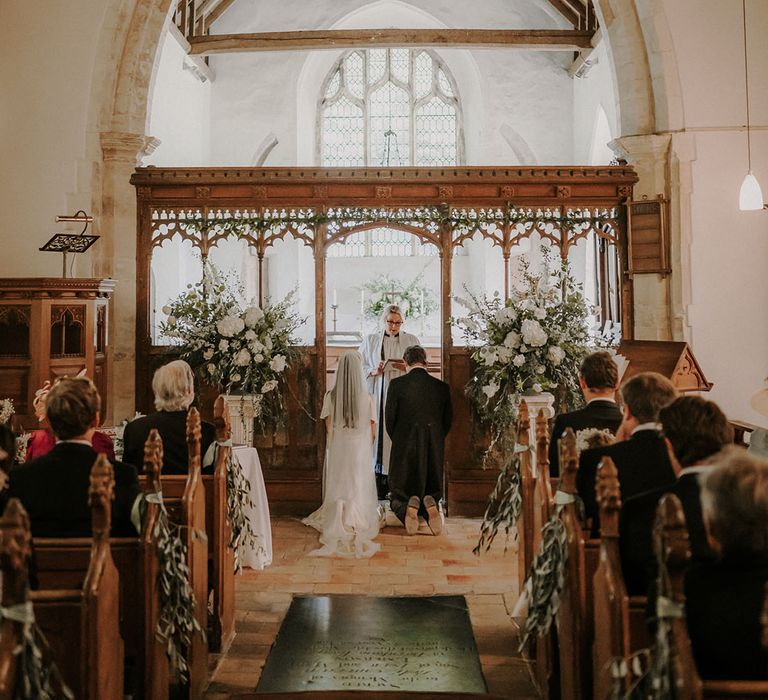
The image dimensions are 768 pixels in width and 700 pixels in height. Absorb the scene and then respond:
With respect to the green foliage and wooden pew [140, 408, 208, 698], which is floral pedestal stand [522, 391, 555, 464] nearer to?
wooden pew [140, 408, 208, 698]

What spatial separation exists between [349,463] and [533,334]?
5.81 feet

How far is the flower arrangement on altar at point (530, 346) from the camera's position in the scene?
253 inches

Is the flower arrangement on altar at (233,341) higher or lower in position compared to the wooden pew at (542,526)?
higher

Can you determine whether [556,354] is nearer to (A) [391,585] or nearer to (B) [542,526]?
(A) [391,585]

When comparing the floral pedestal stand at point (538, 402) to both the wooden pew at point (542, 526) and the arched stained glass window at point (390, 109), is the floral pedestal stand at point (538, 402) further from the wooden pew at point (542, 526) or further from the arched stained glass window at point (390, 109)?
the arched stained glass window at point (390, 109)

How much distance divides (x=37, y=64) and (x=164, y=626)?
241 inches

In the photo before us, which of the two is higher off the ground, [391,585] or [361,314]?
[361,314]

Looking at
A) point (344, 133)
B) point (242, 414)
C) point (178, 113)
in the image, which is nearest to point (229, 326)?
point (242, 414)

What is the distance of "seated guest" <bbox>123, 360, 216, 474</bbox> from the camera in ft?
12.6

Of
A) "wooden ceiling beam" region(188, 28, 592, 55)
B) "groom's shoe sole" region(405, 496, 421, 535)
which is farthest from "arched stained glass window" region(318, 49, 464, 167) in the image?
"groom's shoe sole" region(405, 496, 421, 535)

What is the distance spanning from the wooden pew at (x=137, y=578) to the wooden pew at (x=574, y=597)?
1.51 meters

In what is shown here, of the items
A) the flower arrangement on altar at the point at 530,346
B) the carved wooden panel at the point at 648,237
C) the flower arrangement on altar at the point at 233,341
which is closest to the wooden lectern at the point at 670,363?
the flower arrangement on altar at the point at 530,346

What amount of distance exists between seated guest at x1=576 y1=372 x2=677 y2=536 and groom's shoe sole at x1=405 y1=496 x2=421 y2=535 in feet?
10.8

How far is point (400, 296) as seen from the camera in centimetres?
1338
